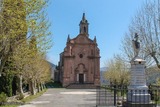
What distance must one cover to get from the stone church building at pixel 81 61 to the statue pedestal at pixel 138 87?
198ft

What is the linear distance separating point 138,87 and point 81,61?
62614mm

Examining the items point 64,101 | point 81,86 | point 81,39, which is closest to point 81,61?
point 81,39

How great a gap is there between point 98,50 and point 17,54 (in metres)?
62.9

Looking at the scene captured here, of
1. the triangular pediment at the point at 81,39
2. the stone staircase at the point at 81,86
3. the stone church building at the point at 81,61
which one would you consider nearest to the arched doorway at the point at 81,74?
the stone church building at the point at 81,61

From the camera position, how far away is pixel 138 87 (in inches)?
705

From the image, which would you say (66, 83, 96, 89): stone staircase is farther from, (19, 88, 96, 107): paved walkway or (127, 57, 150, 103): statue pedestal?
(127, 57, 150, 103): statue pedestal

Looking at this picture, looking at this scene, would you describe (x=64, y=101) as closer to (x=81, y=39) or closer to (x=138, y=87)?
(x=138, y=87)

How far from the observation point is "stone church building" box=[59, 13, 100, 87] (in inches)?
3123

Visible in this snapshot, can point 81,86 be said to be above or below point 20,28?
below

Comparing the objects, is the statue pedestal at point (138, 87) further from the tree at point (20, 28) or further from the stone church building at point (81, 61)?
the stone church building at point (81, 61)

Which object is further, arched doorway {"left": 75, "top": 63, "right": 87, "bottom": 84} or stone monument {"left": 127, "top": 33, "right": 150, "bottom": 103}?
arched doorway {"left": 75, "top": 63, "right": 87, "bottom": 84}

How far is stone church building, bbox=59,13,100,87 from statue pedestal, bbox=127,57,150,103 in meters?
60.4

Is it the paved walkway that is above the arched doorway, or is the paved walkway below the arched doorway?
below

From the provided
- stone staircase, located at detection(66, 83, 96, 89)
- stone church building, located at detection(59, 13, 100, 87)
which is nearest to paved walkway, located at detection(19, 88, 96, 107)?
stone staircase, located at detection(66, 83, 96, 89)
